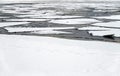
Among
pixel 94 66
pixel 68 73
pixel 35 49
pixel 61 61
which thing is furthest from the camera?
pixel 35 49

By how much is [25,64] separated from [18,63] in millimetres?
99

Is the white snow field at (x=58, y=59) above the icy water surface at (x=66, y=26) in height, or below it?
above

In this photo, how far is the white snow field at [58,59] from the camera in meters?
3.20

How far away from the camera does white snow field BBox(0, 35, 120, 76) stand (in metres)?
3.20

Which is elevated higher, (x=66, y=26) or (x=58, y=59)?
(x=58, y=59)

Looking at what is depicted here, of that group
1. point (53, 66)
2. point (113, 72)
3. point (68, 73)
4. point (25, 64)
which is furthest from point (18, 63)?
point (113, 72)

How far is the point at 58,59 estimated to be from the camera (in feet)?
12.3

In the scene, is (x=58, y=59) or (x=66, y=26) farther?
(x=66, y=26)

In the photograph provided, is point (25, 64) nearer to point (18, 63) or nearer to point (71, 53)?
point (18, 63)

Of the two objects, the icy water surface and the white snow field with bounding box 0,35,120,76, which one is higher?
the white snow field with bounding box 0,35,120,76

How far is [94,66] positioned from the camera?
3.42m

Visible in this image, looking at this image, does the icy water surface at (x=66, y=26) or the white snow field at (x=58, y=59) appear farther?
the icy water surface at (x=66, y=26)

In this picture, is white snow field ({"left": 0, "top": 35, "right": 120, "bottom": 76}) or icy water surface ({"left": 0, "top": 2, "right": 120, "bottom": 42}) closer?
white snow field ({"left": 0, "top": 35, "right": 120, "bottom": 76})

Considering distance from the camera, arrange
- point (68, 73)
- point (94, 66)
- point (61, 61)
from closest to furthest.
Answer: point (68, 73)
point (94, 66)
point (61, 61)
